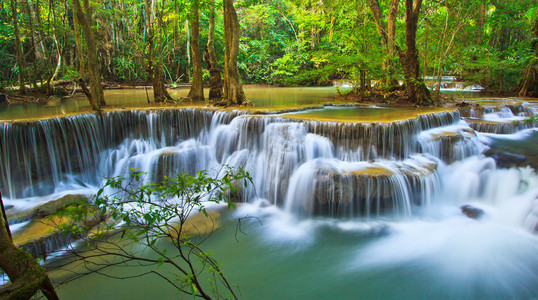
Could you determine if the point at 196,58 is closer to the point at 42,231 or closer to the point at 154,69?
the point at 154,69

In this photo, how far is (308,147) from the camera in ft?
25.4

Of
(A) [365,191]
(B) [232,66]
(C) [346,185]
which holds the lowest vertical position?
(A) [365,191]

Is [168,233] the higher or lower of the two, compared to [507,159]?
higher

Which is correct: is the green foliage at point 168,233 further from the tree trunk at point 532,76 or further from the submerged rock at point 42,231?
the tree trunk at point 532,76

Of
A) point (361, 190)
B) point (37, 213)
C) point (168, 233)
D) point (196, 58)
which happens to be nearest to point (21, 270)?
point (168, 233)

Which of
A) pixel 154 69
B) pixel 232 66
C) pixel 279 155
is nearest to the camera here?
pixel 279 155

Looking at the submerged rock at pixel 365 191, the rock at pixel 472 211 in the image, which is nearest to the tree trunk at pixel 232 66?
the submerged rock at pixel 365 191

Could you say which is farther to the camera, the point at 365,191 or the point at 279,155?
the point at 279,155

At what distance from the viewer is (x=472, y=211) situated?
6.67 meters

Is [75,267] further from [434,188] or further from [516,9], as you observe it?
[516,9]

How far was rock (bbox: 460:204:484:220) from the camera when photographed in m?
6.52

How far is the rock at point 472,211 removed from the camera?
652 centimetres

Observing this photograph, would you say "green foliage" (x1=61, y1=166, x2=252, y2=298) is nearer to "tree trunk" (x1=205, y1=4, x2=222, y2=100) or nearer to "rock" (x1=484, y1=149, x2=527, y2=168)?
"rock" (x1=484, y1=149, x2=527, y2=168)

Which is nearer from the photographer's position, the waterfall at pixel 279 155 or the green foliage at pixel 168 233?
the green foliage at pixel 168 233
